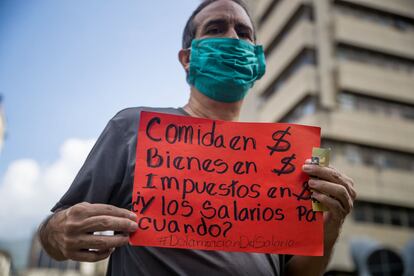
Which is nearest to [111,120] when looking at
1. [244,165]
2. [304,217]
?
[244,165]

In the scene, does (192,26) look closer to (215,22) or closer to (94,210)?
(215,22)

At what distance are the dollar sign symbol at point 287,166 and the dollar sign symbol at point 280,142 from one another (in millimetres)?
35

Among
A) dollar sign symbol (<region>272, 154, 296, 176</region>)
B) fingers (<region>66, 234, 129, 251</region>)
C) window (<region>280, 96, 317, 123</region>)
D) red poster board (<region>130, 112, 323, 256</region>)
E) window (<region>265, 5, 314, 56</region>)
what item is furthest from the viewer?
window (<region>265, 5, 314, 56</region>)

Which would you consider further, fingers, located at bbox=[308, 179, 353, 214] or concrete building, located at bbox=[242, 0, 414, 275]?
concrete building, located at bbox=[242, 0, 414, 275]

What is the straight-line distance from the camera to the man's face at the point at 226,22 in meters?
2.11

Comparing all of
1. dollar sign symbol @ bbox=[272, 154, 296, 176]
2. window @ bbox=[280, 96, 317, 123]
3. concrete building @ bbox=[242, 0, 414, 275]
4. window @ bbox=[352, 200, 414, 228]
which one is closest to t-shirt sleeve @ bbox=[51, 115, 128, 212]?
dollar sign symbol @ bbox=[272, 154, 296, 176]

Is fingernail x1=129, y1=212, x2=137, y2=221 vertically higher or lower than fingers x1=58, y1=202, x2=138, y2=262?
higher

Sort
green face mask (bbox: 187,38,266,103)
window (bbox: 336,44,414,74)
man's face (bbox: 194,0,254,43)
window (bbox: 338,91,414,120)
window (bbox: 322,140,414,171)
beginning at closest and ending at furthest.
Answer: green face mask (bbox: 187,38,266,103)
man's face (bbox: 194,0,254,43)
window (bbox: 322,140,414,171)
window (bbox: 338,91,414,120)
window (bbox: 336,44,414,74)

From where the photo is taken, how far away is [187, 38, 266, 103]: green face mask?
78.8 inches

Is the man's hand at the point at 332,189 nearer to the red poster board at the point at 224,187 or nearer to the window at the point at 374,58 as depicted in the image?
the red poster board at the point at 224,187

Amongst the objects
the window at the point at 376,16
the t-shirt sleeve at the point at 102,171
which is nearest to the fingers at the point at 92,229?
the t-shirt sleeve at the point at 102,171

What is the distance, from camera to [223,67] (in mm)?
2057

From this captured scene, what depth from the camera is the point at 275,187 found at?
1696mm

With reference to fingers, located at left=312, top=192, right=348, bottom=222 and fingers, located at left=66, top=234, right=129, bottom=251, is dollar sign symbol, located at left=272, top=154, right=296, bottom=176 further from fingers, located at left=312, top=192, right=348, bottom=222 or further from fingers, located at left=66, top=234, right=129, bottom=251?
fingers, located at left=66, top=234, right=129, bottom=251
